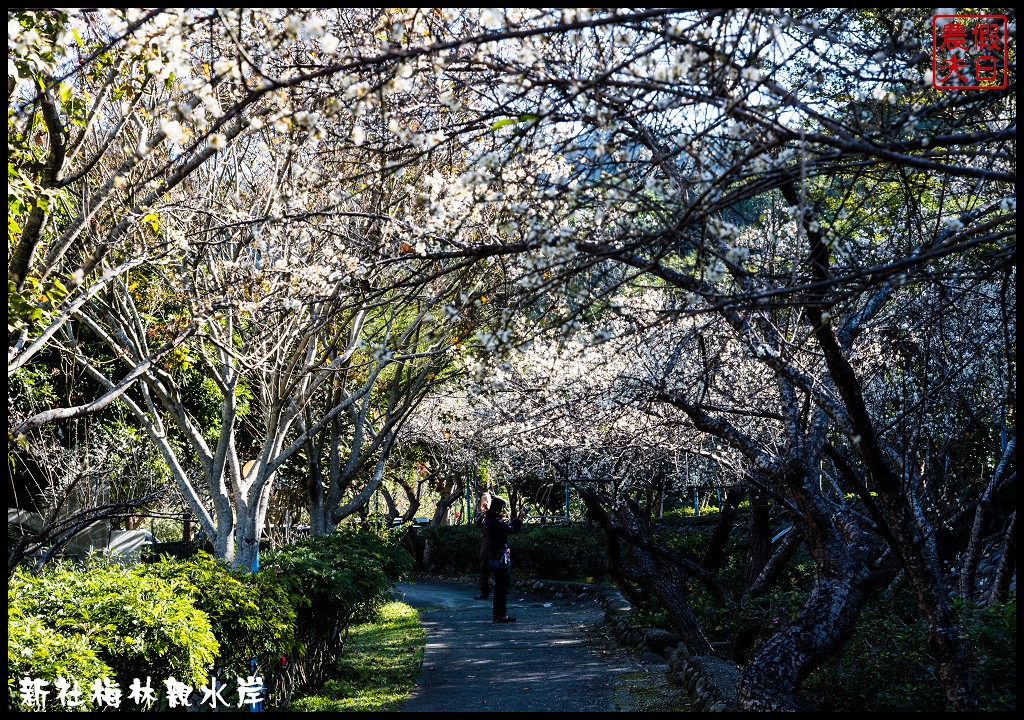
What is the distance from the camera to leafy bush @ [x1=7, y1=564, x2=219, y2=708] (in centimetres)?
388

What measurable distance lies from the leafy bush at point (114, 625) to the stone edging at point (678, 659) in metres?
3.30

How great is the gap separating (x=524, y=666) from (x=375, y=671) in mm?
1522

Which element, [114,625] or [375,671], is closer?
[114,625]

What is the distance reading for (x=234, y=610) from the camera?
543cm

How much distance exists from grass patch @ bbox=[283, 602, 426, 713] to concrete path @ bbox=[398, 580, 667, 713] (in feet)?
0.53

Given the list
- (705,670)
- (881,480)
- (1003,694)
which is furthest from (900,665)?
(881,480)

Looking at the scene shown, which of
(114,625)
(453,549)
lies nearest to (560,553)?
(453,549)

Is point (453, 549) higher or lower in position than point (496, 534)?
lower

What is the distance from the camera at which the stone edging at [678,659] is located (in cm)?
593

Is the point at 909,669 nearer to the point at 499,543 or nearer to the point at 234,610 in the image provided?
the point at 234,610

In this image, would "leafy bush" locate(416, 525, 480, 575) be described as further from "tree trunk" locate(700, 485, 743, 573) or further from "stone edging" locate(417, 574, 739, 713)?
"tree trunk" locate(700, 485, 743, 573)

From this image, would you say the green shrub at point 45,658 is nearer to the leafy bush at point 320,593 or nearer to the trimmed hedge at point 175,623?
the trimmed hedge at point 175,623

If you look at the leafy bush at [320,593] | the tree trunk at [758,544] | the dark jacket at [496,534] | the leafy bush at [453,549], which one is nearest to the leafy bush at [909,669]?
the leafy bush at [320,593]

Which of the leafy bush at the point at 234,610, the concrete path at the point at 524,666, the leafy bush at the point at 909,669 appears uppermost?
the leafy bush at the point at 234,610
